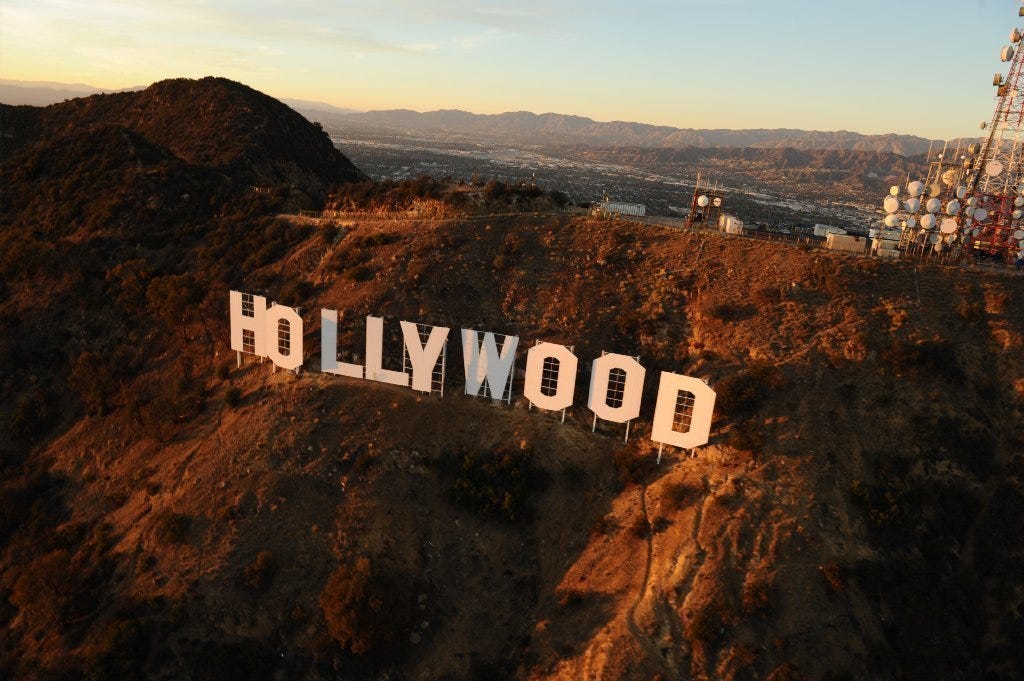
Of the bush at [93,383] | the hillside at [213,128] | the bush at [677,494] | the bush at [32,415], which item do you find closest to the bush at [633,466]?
the bush at [677,494]

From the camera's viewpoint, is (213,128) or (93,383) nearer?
(93,383)

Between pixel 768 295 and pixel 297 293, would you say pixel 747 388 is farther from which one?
pixel 297 293

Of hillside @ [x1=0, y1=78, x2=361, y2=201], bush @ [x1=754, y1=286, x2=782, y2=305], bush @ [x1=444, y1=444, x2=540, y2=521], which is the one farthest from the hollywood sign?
hillside @ [x1=0, y1=78, x2=361, y2=201]

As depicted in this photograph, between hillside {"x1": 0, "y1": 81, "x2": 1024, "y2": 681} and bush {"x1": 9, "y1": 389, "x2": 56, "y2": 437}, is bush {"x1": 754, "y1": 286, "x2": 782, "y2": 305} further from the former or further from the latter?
bush {"x1": 9, "y1": 389, "x2": 56, "y2": 437}

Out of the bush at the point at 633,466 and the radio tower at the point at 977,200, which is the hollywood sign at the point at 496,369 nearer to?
the bush at the point at 633,466

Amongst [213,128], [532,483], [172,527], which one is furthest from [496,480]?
[213,128]
